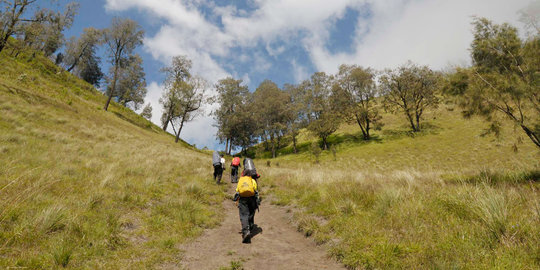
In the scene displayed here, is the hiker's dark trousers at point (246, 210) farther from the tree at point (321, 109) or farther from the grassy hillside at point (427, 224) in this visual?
the tree at point (321, 109)

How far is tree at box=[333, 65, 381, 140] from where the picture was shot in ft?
145

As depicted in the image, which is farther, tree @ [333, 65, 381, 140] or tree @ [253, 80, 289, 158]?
tree @ [253, 80, 289, 158]

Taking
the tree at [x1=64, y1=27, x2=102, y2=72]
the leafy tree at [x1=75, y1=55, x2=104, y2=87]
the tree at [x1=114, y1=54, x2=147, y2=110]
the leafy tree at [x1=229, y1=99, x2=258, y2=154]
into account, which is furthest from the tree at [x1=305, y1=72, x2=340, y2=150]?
the leafy tree at [x1=75, y1=55, x2=104, y2=87]

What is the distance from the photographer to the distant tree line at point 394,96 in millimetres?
10508

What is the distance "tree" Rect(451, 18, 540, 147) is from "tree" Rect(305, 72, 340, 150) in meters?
32.3

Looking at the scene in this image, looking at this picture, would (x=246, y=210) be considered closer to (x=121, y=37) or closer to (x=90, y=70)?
(x=121, y=37)

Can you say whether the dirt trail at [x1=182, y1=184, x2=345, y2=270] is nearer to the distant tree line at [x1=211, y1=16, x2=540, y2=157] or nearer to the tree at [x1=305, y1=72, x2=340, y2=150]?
the distant tree line at [x1=211, y1=16, x2=540, y2=157]

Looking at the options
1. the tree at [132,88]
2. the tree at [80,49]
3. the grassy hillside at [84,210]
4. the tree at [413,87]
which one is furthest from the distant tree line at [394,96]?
the tree at [80,49]

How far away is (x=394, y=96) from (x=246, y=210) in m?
49.5

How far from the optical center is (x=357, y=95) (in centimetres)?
4584

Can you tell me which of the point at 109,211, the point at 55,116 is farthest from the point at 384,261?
the point at 55,116

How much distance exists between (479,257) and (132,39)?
1770 inches

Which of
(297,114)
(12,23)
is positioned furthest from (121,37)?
(297,114)

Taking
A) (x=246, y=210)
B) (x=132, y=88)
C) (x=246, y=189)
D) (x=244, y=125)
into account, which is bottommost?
(x=246, y=210)
